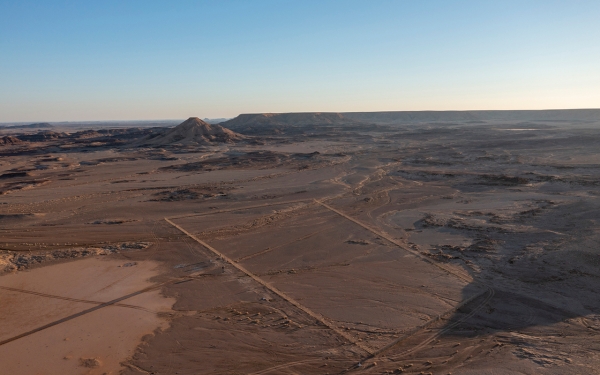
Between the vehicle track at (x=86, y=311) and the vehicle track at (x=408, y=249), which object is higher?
the vehicle track at (x=408, y=249)

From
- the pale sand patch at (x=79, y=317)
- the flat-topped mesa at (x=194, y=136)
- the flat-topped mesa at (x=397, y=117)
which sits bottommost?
the pale sand patch at (x=79, y=317)

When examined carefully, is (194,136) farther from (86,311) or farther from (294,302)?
(294,302)

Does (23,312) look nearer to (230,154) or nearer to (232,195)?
(232,195)

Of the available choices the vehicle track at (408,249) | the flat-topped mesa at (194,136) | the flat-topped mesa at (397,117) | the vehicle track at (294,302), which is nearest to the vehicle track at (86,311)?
the vehicle track at (294,302)

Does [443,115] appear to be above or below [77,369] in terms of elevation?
above

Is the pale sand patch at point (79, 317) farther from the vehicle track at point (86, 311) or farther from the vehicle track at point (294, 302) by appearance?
the vehicle track at point (294, 302)

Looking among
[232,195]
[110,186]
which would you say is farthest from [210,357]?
[110,186]
